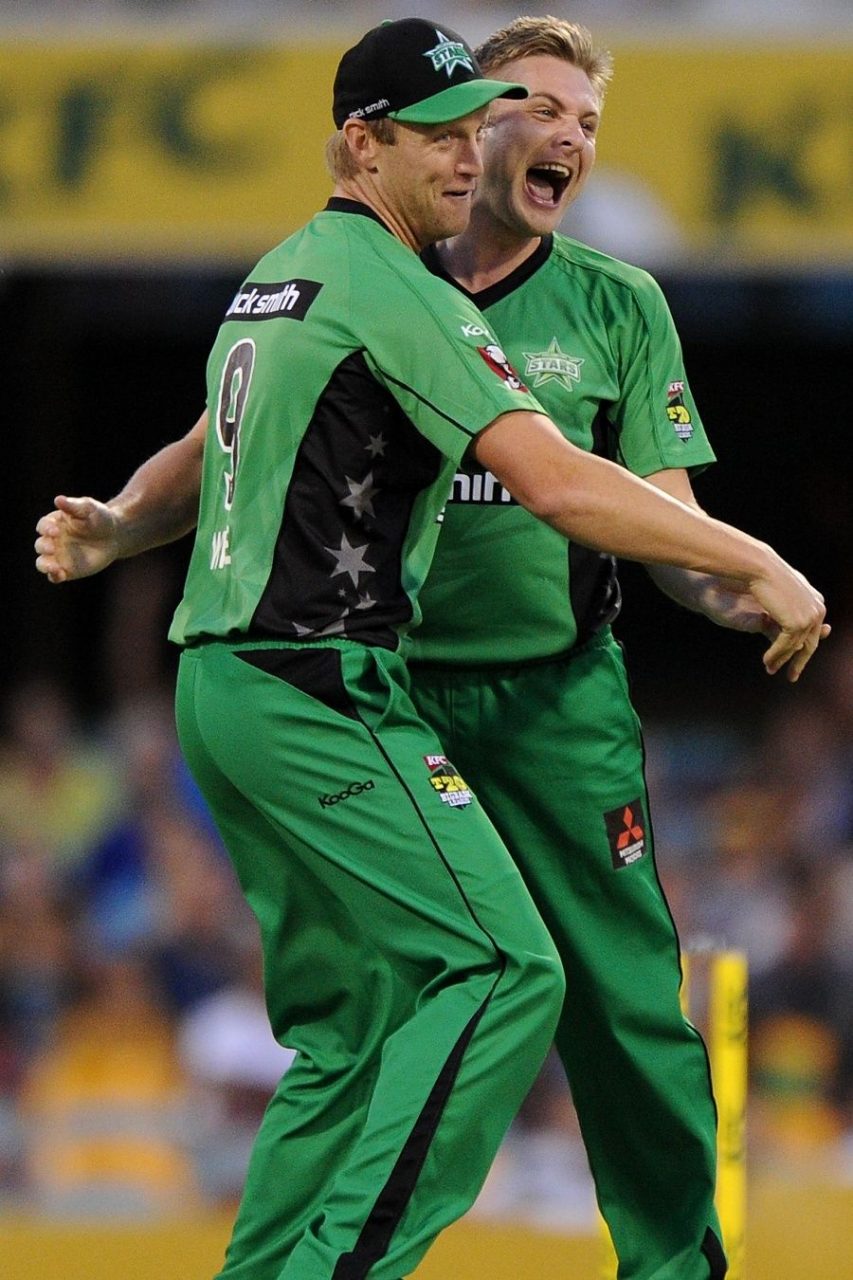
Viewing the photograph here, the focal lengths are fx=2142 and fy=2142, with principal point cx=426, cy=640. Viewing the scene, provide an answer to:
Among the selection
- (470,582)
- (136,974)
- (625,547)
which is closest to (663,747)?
(136,974)

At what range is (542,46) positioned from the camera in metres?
3.86

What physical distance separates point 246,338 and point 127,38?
423 centimetres

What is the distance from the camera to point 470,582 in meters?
3.84

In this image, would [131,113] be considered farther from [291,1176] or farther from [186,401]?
[291,1176]

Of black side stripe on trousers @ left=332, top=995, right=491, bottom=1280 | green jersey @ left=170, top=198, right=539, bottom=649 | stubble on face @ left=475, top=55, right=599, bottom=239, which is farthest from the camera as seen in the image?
stubble on face @ left=475, top=55, right=599, bottom=239

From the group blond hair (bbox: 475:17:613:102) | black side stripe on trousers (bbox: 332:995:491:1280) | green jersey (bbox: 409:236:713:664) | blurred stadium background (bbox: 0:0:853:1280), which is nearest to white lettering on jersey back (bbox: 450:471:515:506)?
green jersey (bbox: 409:236:713:664)

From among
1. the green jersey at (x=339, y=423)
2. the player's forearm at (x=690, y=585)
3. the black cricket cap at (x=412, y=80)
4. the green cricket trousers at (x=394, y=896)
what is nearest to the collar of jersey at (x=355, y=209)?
the green jersey at (x=339, y=423)

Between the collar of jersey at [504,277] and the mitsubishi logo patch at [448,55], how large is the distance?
54 centimetres

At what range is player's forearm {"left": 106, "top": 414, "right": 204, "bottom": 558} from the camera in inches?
150

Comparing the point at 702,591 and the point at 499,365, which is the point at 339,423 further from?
the point at 702,591

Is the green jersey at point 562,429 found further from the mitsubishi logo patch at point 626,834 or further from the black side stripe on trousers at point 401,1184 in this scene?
the black side stripe on trousers at point 401,1184

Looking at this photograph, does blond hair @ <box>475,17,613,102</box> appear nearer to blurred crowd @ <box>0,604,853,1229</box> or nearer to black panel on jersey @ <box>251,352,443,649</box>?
black panel on jersey @ <box>251,352,443,649</box>

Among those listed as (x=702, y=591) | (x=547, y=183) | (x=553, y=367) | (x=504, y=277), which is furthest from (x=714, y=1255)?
(x=547, y=183)

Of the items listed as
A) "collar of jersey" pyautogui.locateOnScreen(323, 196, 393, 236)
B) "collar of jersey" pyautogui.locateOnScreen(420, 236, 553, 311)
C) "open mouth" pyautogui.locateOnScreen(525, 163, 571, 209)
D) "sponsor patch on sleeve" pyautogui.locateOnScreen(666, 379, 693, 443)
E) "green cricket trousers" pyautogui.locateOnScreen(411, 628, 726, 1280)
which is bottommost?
"green cricket trousers" pyautogui.locateOnScreen(411, 628, 726, 1280)
